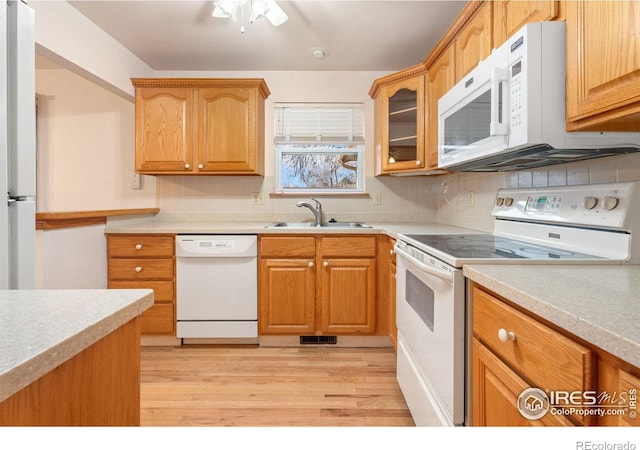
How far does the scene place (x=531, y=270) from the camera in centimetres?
102

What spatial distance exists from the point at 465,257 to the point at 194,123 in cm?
237

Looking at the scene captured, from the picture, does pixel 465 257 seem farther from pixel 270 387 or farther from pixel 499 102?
pixel 270 387

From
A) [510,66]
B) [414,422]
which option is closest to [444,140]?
[510,66]

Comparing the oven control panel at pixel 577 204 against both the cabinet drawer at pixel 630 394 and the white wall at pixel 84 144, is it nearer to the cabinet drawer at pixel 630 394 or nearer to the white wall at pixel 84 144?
the cabinet drawer at pixel 630 394

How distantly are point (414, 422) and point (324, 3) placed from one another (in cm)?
235

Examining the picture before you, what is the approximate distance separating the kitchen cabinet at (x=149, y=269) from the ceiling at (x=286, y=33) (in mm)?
1447

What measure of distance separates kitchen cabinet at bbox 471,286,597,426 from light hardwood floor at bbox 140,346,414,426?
80 cm

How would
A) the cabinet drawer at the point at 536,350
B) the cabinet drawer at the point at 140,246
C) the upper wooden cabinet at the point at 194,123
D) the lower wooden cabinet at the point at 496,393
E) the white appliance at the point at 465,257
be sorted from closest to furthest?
the cabinet drawer at the point at 536,350 → the lower wooden cabinet at the point at 496,393 → the white appliance at the point at 465,257 → the cabinet drawer at the point at 140,246 → the upper wooden cabinet at the point at 194,123

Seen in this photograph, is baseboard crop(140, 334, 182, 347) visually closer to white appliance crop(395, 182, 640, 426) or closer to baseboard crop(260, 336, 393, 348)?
baseboard crop(260, 336, 393, 348)

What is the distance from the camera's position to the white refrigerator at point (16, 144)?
0.89 m

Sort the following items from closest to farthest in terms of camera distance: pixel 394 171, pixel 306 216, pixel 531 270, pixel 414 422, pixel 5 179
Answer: pixel 5 179 < pixel 531 270 < pixel 414 422 < pixel 394 171 < pixel 306 216

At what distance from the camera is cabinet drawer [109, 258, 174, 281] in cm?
250

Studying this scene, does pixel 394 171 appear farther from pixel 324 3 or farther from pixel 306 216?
pixel 324 3

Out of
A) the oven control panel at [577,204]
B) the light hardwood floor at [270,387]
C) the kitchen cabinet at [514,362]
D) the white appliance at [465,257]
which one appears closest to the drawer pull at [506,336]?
the kitchen cabinet at [514,362]
